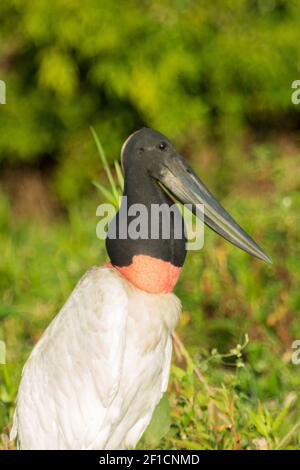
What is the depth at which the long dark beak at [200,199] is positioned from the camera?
347 cm

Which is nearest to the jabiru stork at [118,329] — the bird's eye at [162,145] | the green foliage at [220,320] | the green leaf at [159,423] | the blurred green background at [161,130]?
the bird's eye at [162,145]

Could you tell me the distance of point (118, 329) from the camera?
3.36 m

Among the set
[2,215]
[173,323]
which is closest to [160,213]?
[173,323]

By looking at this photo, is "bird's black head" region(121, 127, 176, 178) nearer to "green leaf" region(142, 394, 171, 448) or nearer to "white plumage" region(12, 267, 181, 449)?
"white plumage" region(12, 267, 181, 449)

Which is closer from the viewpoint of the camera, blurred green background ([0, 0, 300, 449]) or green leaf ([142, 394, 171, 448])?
green leaf ([142, 394, 171, 448])

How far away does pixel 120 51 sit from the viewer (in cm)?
771

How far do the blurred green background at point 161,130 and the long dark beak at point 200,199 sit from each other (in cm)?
170

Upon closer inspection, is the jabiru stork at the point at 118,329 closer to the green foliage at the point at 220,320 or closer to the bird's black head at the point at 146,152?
the bird's black head at the point at 146,152

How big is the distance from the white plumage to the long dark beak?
0.96 ft

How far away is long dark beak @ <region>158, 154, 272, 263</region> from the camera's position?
3.47m

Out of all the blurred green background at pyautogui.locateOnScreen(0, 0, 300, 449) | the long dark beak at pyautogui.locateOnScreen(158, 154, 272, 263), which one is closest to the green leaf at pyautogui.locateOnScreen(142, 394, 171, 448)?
the long dark beak at pyautogui.locateOnScreen(158, 154, 272, 263)

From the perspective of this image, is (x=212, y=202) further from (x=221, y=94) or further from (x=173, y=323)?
(x=221, y=94)

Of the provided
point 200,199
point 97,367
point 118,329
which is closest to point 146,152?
point 200,199

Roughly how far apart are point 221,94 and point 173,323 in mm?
4783
